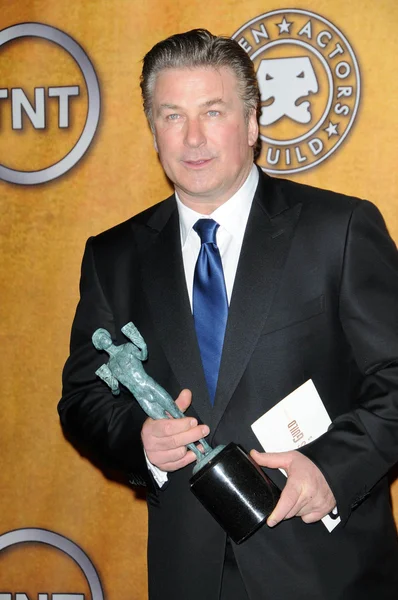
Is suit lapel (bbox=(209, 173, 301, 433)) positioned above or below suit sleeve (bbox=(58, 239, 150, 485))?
above

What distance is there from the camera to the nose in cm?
166

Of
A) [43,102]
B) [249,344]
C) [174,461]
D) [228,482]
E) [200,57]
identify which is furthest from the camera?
[43,102]

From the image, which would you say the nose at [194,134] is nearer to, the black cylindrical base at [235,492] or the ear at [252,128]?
the ear at [252,128]

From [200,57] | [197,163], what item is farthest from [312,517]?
[200,57]

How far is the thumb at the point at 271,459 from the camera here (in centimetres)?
143

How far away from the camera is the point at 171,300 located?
1712 millimetres

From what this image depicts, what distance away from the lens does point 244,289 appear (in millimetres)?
1636

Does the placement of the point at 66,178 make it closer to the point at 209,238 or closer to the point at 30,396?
the point at 30,396

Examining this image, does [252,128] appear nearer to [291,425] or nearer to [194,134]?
[194,134]

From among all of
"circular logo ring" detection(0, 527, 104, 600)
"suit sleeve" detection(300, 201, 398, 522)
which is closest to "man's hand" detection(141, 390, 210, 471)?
"suit sleeve" detection(300, 201, 398, 522)

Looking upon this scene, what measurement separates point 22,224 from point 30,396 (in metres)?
0.51

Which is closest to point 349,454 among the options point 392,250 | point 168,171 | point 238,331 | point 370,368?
point 370,368

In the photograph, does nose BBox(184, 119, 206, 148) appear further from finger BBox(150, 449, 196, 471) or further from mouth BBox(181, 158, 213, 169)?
finger BBox(150, 449, 196, 471)

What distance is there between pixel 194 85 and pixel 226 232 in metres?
0.30
